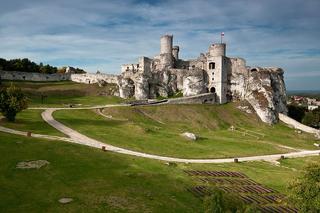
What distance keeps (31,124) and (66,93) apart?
156ft

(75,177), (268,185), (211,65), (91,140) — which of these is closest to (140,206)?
(75,177)

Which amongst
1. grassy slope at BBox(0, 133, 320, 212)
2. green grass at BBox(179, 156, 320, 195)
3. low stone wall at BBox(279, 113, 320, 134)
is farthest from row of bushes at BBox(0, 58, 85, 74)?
green grass at BBox(179, 156, 320, 195)

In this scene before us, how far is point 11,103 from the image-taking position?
61.5 metres

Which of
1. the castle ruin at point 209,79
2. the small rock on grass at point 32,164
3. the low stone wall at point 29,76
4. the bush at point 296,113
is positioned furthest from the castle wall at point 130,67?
the small rock on grass at point 32,164

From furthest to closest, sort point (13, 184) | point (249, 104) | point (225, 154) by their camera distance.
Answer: point (249, 104), point (225, 154), point (13, 184)

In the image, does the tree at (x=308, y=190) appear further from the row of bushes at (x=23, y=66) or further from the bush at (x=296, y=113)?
the row of bushes at (x=23, y=66)

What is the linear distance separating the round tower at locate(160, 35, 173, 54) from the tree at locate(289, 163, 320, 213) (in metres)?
90.8

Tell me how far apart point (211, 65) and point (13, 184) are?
90.8 m

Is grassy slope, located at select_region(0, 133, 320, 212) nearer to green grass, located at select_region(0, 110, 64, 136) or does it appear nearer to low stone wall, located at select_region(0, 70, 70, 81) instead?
green grass, located at select_region(0, 110, 64, 136)

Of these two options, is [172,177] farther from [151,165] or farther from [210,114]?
[210,114]

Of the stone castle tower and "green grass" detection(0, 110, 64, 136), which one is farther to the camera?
the stone castle tower

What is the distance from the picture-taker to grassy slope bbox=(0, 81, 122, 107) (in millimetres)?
98387

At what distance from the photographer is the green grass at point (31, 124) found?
59.2 metres

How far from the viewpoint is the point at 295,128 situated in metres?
101
